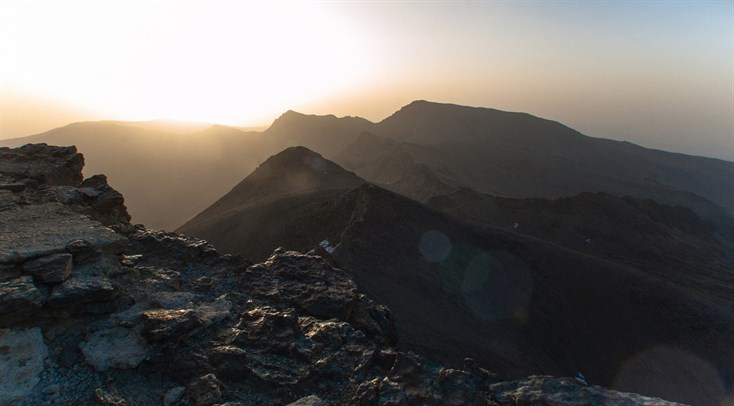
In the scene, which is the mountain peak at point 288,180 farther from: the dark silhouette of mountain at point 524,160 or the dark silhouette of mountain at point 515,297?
the dark silhouette of mountain at point 524,160

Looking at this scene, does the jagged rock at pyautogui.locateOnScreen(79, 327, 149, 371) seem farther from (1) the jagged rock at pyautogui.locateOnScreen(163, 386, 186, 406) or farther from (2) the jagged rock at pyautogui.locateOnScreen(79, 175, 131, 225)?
(2) the jagged rock at pyautogui.locateOnScreen(79, 175, 131, 225)

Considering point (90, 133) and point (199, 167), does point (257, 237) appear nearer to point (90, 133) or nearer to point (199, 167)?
point (199, 167)

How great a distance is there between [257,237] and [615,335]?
26.9 m

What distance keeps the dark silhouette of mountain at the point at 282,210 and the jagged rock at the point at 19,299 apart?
20.5 metres

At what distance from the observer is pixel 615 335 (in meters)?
24.0

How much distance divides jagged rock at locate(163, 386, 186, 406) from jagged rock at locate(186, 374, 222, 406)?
98mm

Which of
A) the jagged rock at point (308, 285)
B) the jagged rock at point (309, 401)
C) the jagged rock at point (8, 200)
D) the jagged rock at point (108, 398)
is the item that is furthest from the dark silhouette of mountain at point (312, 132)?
the jagged rock at point (108, 398)

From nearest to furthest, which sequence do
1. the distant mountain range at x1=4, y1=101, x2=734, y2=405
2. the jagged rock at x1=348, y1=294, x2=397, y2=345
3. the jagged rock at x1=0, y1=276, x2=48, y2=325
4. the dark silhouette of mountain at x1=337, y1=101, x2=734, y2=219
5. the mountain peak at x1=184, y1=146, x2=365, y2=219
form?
1. the jagged rock at x1=0, y1=276, x2=48, y2=325
2. the jagged rock at x1=348, y1=294, x2=397, y2=345
3. the distant mountain range at x1=4, y1=101, x2=734, y2=405
4. the mountain peak at x1=184, y1=146, x2=365, y2=219
5. the dark silhouette of mountain at x1=337, y1=101, x2=734, y2=219

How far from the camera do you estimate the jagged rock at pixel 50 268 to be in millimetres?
7371

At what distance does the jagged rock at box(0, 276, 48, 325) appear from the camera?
259 inches

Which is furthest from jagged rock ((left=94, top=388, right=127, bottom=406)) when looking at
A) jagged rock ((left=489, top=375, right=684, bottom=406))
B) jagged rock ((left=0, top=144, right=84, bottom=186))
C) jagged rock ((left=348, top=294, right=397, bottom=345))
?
jagged rock ((left=0, top=144, right=84, bottom=186))

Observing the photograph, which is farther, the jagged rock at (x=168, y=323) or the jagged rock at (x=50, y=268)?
the jagged rock at (x=168, y=323)

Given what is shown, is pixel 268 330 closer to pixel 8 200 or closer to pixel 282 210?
pixel 8 200

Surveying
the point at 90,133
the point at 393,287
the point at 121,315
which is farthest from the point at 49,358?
the point at 90,133
